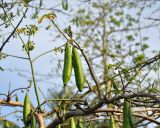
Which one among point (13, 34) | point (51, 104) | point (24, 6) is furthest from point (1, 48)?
point (51, 104)

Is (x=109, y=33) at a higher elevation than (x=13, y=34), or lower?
higher

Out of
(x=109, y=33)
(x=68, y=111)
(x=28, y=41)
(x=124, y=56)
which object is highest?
(x=109, y=33)

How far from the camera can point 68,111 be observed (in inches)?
105

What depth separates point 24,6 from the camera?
3.49m

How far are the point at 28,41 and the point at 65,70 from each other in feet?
3.34

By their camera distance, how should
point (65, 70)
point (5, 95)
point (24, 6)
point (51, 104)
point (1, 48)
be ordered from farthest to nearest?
1. point (24, 6)
2. point (1, 48)
3. point (5, 95)
4. point (51, 104)
5. point (65, 70)

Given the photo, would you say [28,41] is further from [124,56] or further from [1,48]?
[124,56]

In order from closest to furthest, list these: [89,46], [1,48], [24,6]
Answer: [1,48], [24,6], [89,46]

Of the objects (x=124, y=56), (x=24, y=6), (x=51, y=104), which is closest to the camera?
(x=51, y=104)

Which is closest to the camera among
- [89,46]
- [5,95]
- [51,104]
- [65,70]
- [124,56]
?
[65,70]

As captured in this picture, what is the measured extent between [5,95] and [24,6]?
82 cm

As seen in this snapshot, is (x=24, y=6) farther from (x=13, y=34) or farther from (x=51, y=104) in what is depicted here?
(x=51, y=104)

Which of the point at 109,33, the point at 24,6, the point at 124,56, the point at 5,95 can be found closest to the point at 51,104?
the point at 5,95

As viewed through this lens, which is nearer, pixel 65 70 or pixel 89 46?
pixel 65 70
